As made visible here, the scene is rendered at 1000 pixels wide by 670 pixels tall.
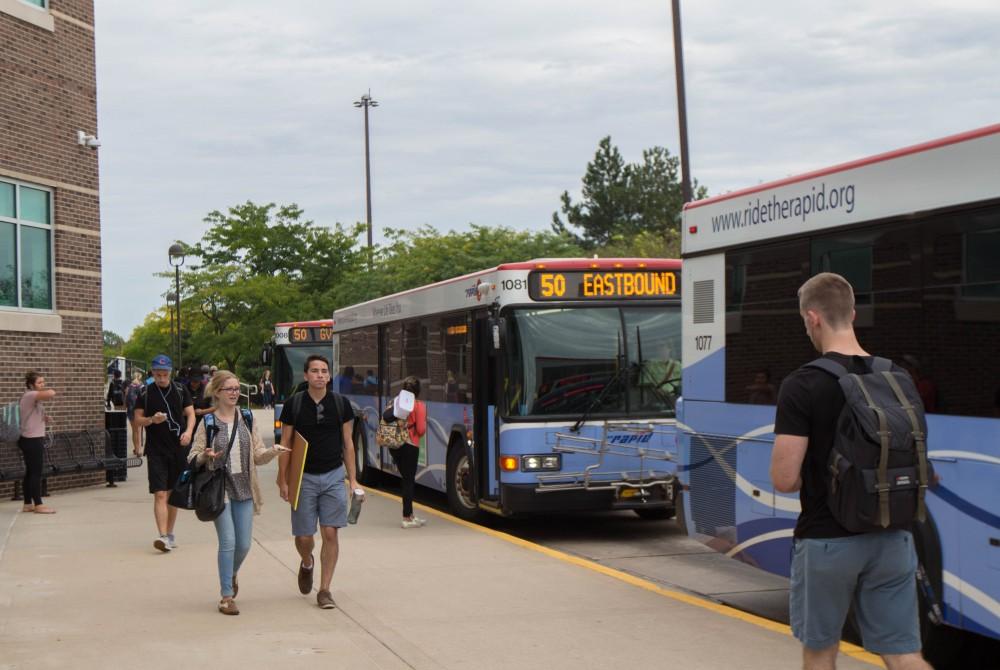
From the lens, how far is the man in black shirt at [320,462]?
8.62 meters

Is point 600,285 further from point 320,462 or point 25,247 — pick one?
point 25,247

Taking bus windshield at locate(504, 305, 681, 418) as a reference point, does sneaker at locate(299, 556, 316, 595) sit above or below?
below

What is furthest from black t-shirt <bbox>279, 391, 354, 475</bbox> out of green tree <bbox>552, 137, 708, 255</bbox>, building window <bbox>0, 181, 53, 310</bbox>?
green tree <bbox>552, 137, 708, 255</bbox>

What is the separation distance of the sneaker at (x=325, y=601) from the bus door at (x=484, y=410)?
14.0ft

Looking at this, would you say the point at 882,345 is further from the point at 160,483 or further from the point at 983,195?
the point at 160,483

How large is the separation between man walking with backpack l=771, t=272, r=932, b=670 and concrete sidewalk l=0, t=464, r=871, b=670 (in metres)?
2.51

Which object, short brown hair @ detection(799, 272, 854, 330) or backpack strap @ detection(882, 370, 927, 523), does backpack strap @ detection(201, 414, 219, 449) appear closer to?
short brown hair @ detection(799, 272, 854, 330)

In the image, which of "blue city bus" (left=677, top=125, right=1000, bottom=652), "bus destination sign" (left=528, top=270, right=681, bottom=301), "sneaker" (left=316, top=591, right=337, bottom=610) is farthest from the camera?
"bus destination sign" (left=528, top=270, right=681, bottom=301)

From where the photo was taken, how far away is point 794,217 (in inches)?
308

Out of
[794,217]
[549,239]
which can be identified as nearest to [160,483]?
[794,217]

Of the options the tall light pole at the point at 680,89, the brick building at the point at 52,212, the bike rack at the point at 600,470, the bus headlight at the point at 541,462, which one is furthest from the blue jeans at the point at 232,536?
the tall light pole at the point at 680,89

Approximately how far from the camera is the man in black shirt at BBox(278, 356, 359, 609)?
8.62 meters

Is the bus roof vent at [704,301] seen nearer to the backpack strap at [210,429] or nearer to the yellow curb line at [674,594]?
the yellow curb line at [674,594]

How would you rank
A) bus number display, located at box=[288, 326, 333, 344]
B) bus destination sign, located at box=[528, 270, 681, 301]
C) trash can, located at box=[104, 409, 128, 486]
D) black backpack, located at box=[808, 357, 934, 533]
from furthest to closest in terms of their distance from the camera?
bus number display, located at box=[288, 326, 333, 344] < trash can, located at box=[104, 409, 128, 486] < bus destination sign, located at box=[528, 270, 681, 301] < black backpack, located at box=[808, 357, 934, 533]
